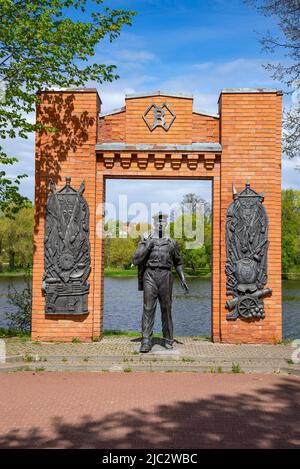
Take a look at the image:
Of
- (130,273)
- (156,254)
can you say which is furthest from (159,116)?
(130,273)

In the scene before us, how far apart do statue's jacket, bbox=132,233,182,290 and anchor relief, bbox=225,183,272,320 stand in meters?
1.60

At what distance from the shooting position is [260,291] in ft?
34.0

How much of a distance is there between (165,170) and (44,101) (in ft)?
9.95

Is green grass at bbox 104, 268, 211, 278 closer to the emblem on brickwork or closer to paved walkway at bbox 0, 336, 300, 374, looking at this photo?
the emblem on brickwork

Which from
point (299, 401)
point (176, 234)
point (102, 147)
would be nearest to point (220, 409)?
point (299, 401)

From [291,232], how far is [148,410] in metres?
44.5

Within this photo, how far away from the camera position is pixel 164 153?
34.9 feet

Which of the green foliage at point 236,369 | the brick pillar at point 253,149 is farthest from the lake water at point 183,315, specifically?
the green foliage at point 236,369

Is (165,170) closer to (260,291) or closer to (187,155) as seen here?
(187,155)

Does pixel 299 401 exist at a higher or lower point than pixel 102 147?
lower

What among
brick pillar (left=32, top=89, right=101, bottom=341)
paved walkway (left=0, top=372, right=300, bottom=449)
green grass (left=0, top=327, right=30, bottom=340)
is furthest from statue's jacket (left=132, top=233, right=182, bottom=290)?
green grass (left=0, top=327, right=30, bottom=340)

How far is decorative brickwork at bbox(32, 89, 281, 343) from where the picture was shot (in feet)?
34.7

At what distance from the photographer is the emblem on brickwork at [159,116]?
423 inches

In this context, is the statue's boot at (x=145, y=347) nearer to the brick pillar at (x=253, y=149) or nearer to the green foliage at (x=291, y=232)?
the brick pillar at (x=253, y=149)
